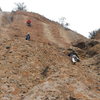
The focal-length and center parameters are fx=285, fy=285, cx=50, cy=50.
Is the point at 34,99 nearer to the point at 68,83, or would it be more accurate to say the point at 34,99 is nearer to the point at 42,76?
the point at 68,83

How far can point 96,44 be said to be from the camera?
109 feet

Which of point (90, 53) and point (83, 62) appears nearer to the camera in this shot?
point (83, 62)

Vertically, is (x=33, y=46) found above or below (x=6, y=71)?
above

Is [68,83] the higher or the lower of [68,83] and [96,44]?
the lower

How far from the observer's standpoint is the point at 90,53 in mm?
31359

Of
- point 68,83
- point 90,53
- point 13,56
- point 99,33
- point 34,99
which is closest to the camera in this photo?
point 34,99

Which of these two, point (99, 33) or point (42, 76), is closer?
point (42, 76)

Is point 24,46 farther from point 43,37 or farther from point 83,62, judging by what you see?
point 43,37

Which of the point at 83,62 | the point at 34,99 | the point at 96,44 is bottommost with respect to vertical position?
the point at 34,99

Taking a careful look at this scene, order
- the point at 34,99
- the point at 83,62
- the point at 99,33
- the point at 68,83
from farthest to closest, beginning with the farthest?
the point at 99,33, the point at 83,62, the point at 68,83, the point at 34,99

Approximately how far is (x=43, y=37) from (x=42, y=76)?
1977 centimetres

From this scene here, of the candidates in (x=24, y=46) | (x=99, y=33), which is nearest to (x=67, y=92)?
(x=24, y=46)

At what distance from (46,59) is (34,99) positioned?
896 centimetres

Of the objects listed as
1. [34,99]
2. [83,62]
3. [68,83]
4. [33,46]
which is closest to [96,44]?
[83,62]
